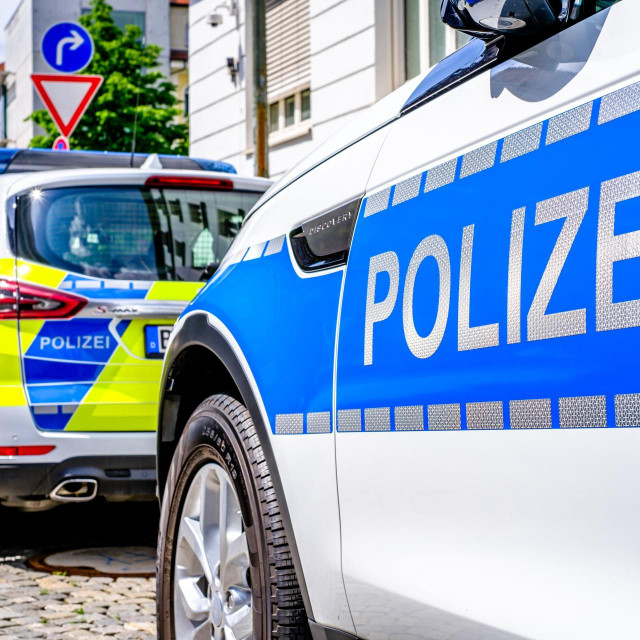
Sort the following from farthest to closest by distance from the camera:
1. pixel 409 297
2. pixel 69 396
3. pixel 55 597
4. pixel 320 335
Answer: pixel 69 396 → pixel 55 597 → pixel 320 335 → pixel 409 297

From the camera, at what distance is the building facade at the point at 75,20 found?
46719 millimetres

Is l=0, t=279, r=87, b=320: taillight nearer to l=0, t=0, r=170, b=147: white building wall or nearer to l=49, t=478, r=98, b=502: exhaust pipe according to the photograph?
l=49, t=478, r=98, b=502: exhaust pipe

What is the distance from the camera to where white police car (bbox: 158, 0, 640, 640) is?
1.44 meters

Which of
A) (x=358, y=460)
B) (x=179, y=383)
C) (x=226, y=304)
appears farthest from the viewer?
(x=179, y=383)

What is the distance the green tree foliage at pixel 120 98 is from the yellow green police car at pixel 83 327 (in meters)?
22.5

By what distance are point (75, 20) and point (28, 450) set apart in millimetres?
43327

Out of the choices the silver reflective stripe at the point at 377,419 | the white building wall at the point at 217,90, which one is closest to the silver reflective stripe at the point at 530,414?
the silver reflective stripe at the point at 377,419

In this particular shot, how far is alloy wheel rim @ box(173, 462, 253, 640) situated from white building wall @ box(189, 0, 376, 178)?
930cm

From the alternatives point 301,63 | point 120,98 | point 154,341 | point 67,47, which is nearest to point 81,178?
point 154,341

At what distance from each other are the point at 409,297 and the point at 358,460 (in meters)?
0.33

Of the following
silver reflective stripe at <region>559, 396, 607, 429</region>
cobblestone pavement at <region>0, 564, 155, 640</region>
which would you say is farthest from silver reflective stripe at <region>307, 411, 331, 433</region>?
cobblestone pavement at <region>0, 564, 155, 640</region>

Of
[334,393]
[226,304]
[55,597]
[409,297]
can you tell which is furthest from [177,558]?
[55,597]

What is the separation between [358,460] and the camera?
1987mm

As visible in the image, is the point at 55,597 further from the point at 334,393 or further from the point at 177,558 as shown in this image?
the point at 334,393
